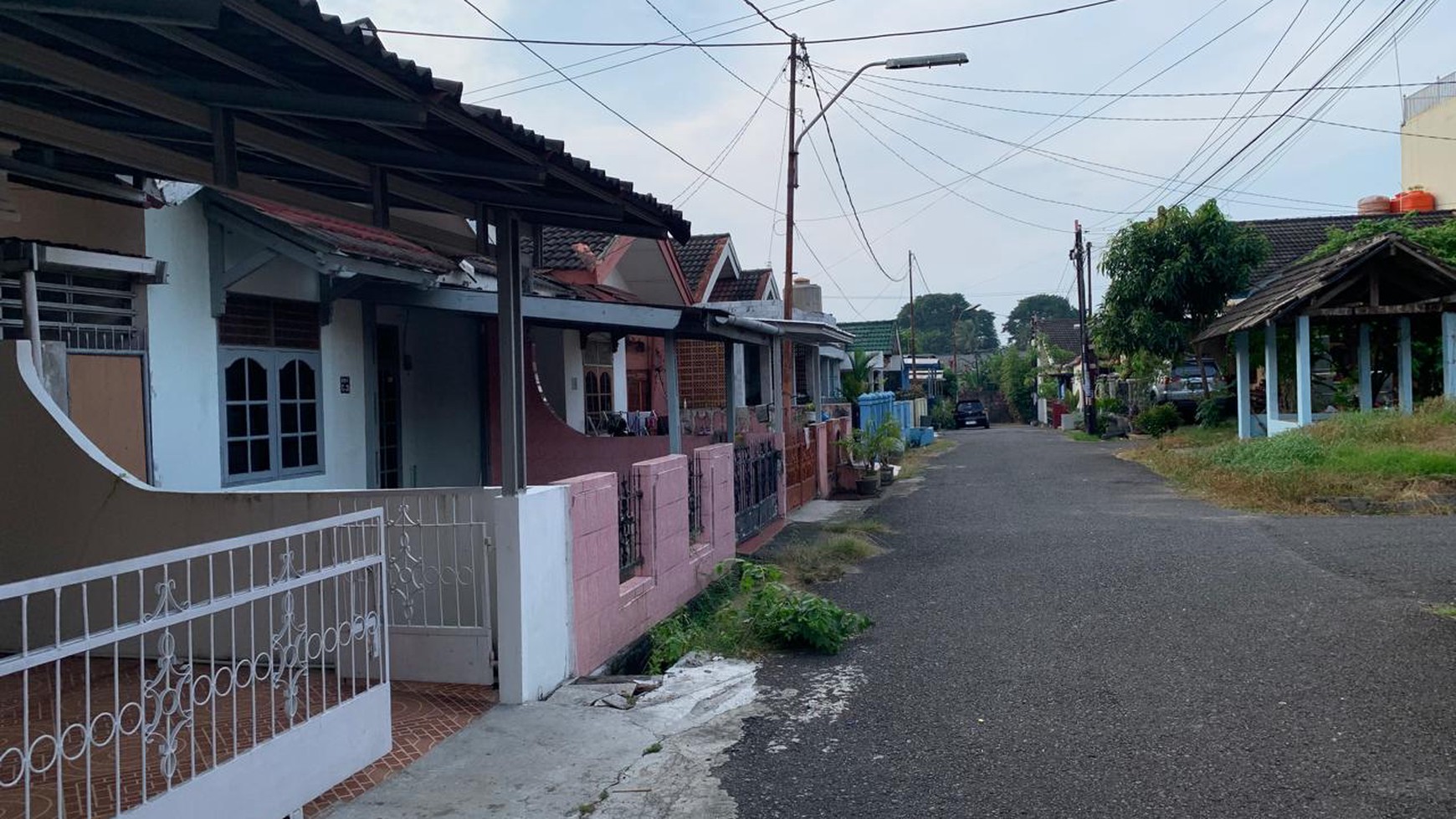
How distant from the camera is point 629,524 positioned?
839cm

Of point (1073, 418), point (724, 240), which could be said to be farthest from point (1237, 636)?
point (1073, 418)

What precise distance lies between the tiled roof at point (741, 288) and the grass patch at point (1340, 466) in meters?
10.6

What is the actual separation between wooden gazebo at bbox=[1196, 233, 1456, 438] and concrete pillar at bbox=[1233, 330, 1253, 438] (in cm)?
102

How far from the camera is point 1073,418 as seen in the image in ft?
150

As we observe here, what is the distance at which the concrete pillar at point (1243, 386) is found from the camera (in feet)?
74.9

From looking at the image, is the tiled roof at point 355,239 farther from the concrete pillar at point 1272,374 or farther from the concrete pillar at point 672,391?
the concrete pillar at point 1272,374

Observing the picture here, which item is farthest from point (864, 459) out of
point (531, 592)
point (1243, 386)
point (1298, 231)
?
point (1298, 231)

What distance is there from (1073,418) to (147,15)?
45.2 m

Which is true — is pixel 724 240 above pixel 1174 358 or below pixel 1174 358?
above

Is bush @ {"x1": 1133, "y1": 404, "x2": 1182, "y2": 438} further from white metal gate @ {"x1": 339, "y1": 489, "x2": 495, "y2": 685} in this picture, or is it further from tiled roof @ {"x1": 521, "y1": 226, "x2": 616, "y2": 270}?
white metal gate @ {"x1": 339, "y1": 489, "x2": 495, "y2": 685}

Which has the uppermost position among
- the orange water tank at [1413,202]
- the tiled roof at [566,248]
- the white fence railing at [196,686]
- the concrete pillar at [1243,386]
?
the orange water tank at [1413,202]

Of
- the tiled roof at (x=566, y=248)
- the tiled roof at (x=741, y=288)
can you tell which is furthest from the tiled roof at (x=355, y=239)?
the tiled roof at (x=741, y=288)

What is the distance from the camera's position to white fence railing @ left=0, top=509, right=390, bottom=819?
3.73 meters

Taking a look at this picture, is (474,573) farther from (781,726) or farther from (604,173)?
(604,173)
